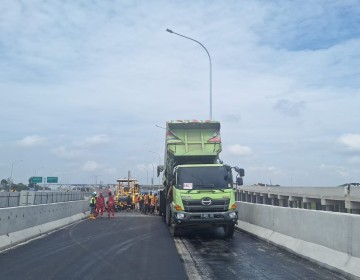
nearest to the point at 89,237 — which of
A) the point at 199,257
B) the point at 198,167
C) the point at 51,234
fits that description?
the point at 51,234

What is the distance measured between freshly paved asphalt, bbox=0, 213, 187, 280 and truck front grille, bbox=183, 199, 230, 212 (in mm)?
1276

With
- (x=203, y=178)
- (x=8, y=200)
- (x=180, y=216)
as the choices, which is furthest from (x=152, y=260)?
(x=8, y=200)

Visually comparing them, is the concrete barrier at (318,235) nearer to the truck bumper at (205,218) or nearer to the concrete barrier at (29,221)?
the truck bumper at (205,218)

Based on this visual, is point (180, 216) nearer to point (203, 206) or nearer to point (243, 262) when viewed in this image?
point (203, 206)

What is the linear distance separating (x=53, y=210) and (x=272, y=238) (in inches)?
389

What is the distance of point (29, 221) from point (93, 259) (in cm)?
547

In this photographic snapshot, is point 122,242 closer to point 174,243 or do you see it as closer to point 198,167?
point 174,243

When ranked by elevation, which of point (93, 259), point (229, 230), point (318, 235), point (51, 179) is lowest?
point (93, 259)

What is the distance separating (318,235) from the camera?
995 centimetres

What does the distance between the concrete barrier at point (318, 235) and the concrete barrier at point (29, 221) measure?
7655mm

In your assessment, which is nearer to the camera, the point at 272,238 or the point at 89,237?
the point at 272,238

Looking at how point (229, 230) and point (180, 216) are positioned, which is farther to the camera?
point (229, 230)

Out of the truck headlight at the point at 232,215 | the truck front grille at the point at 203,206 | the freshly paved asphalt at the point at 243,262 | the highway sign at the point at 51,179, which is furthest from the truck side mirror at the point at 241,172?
the highway sign at the point at 51,179

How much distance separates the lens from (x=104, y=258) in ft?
34.0
